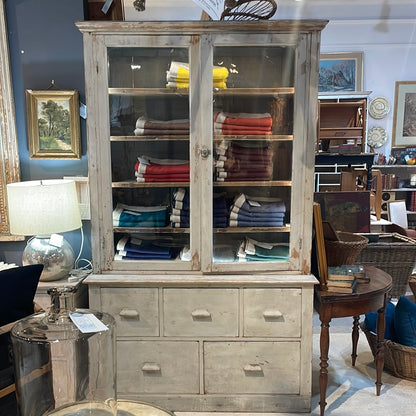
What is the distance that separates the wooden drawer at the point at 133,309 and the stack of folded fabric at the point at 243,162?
705 millimetres

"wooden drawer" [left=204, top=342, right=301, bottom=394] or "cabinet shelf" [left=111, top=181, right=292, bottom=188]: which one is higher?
"cabinet shelf" [left=111, top=181, right=292, bottom=188]

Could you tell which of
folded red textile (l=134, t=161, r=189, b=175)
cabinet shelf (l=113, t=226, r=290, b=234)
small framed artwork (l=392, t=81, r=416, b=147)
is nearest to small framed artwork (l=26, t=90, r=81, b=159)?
folded red textile (l=134, t=161, r=189, b=175)

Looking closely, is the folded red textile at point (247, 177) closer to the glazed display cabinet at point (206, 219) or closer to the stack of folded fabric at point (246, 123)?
the glazed display cabinet at point (206, 219)

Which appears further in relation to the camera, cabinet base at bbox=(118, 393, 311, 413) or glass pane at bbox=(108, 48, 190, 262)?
cabinet base at bbox=(118, 393, 311, 413)

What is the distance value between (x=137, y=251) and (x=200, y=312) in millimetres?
454

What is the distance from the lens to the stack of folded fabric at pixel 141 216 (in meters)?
2.08

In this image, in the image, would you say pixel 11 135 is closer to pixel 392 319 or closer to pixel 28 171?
pixel 28 171

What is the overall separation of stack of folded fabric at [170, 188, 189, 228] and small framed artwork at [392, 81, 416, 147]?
189 inches

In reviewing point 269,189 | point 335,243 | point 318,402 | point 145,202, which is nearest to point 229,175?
point 269,189

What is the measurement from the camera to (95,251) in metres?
2.05

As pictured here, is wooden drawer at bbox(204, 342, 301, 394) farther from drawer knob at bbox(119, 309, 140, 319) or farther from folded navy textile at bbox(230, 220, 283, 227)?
folded navy textile at bbox(230, 220, 283, 227)

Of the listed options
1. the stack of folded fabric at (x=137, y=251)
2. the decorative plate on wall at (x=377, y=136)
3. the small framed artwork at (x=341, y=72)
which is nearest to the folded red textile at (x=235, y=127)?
the stack of folded fabric at (x=137, y=251)

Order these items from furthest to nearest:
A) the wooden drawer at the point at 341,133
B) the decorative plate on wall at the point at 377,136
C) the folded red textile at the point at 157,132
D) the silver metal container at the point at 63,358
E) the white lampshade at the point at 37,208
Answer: the decorative plate on wall at the point at 377,136, the wooden drawer at the point at 341,133, the folded red textile at the point at 157,132, the white lampshade at the point at 37,208, the silver metal container at the point at 63,358

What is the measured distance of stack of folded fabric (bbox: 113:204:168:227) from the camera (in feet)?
6.82
